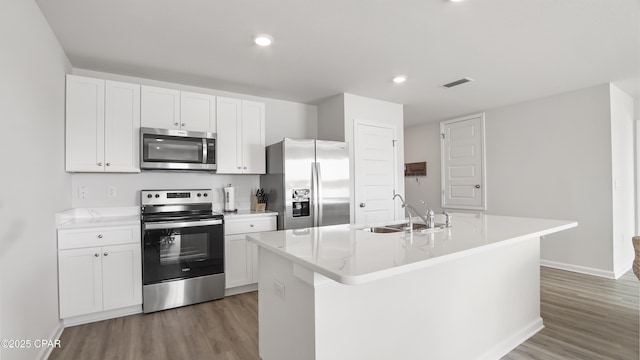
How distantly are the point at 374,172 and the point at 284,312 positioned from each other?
9.79ft

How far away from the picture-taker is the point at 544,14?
2.20 metres

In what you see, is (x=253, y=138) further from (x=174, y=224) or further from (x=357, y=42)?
(x=357, y=42)

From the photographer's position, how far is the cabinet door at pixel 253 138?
3.67 meters

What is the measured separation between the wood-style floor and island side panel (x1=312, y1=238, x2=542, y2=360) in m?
0.24

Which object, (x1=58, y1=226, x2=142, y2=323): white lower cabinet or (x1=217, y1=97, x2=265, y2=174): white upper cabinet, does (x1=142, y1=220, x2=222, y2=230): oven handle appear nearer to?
(x1=58, y1=226, x2=142, y2=323): white lower cabinet

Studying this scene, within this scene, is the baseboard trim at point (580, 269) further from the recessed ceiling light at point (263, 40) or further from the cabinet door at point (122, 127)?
the cabinet door at point (122, 127)

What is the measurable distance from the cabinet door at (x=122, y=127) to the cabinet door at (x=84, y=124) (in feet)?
0.16

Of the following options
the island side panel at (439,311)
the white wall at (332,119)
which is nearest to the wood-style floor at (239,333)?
the island side panel at (439,311)

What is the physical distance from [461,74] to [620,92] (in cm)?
245

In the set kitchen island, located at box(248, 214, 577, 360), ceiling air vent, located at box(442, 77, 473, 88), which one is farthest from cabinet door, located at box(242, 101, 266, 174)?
ceiling air vent, located at box(442, 77, 473, 88)

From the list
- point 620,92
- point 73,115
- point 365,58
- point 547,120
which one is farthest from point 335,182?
point 620,92

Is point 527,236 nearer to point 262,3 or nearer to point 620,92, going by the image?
point 262,3

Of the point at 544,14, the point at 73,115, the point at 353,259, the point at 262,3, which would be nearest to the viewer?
the point at 353,259

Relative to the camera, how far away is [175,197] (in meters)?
3.27
